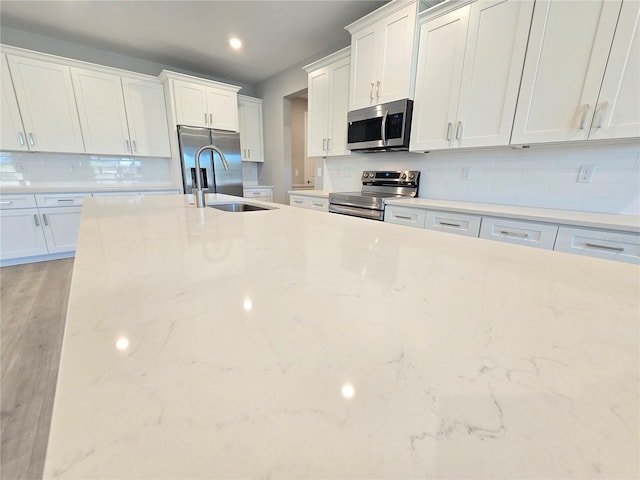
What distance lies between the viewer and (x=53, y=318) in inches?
79.2

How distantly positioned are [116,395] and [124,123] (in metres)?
4.32

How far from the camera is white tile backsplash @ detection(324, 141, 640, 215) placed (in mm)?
1650

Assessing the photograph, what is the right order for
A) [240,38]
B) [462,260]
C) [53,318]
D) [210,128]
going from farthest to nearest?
[210,128] < [240,38] < [53,318] < [462,260]

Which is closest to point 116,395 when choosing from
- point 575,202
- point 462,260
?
point 462,260

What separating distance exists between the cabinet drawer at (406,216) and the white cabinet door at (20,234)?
12.5 feet

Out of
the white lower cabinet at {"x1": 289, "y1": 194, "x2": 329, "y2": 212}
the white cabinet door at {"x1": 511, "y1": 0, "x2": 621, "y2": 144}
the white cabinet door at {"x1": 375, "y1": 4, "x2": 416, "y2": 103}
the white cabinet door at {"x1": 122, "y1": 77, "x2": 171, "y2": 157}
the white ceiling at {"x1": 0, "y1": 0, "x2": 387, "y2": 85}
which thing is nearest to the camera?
the white cabinet door at {"x1": 511, "y1": 0, "x2": 621, "y2": 144}

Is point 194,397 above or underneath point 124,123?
underneath

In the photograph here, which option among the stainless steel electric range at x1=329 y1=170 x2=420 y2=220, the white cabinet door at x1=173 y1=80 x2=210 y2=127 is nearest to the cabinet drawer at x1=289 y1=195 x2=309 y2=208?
the stainless steel electric range at x1=329 y1=170 x2=420 y2=220

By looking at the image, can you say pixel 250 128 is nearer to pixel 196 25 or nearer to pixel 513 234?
pixel 196 25

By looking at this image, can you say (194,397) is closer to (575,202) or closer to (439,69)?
(575,202)

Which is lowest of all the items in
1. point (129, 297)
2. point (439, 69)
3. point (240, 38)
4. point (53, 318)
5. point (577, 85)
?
point (53, 318)

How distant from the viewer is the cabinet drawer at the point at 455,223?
182 centimetres

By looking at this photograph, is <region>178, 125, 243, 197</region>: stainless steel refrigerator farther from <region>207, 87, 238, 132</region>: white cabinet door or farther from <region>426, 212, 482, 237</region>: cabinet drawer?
<region>426, 212, 482, 237</region>: cabinet drawer

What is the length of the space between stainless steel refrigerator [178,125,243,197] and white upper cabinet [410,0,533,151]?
8.67 ft
